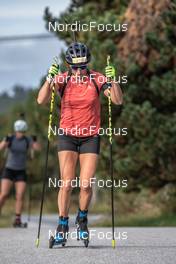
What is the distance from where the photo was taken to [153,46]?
17.7 meters

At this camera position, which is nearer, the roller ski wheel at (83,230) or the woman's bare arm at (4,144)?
the roller ski wheel at (83,230)

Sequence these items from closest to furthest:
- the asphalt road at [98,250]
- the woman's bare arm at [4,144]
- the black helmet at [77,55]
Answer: the asphalt road at [98,250] → the black helmet at [77,55] → the woman's bare arm at [4,144]

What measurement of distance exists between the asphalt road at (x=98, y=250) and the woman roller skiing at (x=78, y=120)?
0.51m

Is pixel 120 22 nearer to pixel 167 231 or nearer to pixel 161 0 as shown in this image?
pixel 161 0

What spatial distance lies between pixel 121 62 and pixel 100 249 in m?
8.82

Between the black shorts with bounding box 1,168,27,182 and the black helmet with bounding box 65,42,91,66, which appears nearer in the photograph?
the black helmet with bounding box 65,42,91,66

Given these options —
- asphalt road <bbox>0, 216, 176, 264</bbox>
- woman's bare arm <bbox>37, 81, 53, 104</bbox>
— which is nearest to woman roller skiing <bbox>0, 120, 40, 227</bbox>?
asphalt road <bbox>0, 216, 176, 264</bbox>

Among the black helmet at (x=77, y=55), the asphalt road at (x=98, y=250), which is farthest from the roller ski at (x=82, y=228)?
the black helmet at (x=77, y=55)

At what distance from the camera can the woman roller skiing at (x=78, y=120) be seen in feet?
32.5

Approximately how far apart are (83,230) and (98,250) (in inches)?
19.5

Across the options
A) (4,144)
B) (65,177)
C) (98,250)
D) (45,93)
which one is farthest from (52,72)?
(4,144)

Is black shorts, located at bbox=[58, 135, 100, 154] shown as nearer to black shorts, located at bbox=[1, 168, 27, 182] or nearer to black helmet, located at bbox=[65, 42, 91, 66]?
black helmet, located at bbox=[65, 42, 91, 66]

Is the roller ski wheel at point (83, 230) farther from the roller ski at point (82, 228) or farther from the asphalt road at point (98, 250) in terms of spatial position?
the asphalt road at point (98, 250)

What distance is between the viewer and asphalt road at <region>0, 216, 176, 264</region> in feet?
27.7
